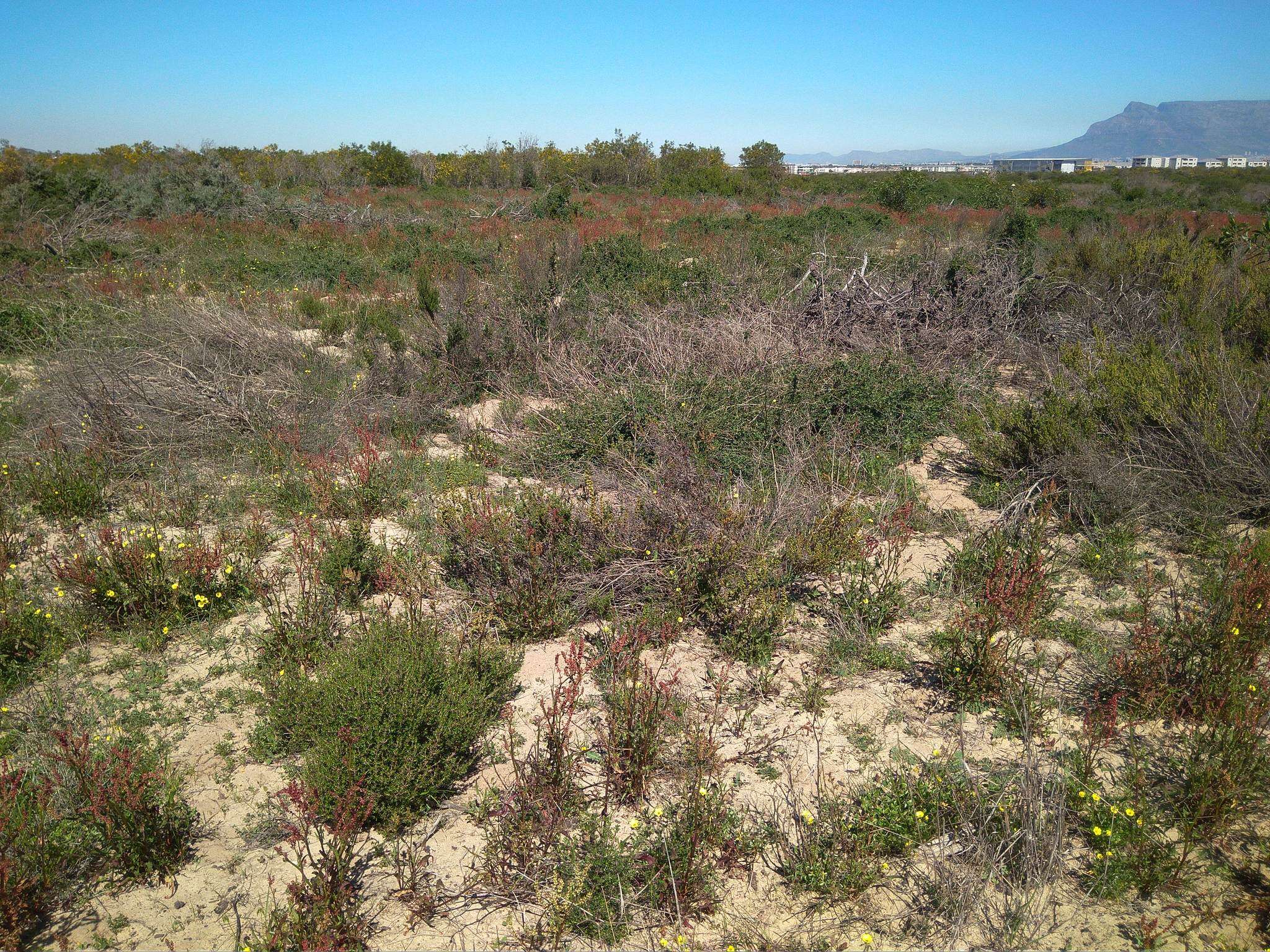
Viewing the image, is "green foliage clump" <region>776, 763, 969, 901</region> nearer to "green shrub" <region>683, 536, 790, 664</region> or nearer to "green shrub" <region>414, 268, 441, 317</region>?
"green shrub" <region>683, 536, 790, 664</region>

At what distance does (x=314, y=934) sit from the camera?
254 centimetres

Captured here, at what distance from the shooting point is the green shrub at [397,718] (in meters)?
3.04

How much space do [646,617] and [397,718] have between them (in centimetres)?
167

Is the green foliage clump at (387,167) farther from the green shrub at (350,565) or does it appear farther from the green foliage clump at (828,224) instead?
the green shrub at (350,565)

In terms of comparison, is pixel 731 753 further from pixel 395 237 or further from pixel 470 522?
pixel 395 237

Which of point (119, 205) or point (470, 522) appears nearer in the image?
point (470, 522)

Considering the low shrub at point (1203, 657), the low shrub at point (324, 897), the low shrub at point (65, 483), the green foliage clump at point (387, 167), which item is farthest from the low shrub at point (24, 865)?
the green foliage clump at point (387, 167)

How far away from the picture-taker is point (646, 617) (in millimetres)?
4391

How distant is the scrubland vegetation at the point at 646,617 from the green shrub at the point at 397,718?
2 cm

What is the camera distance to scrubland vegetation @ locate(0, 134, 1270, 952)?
2.81 m

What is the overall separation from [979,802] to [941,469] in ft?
13.5

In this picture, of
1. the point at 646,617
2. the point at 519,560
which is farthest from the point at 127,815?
the point at 646,617

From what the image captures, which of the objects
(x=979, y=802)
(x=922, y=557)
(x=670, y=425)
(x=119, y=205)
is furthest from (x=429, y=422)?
(x=119, y=205)

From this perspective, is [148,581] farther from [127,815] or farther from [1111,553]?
[1111,553]
